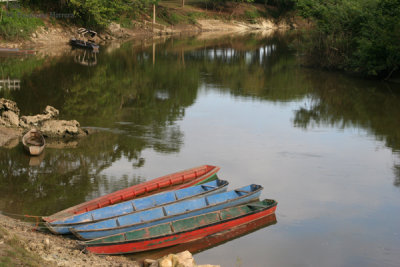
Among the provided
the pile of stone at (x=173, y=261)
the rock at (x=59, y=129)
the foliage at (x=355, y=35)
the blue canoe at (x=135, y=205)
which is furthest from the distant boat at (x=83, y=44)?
the pile of stone at (x=173, y=261)

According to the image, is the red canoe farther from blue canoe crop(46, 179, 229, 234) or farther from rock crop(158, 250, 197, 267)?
rock crop(158, 250, 197, 267)

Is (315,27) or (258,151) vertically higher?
(315,27)

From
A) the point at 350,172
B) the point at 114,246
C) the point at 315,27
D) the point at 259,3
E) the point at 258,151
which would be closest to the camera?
the point at 114,246

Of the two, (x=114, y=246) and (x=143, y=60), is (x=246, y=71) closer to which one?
(x=143, y=60)

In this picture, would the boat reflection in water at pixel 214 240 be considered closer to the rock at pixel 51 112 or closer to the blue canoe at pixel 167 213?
the blue canoe at pixel 167 213

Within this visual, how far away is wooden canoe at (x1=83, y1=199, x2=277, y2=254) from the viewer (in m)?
12.8

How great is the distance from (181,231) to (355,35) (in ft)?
113

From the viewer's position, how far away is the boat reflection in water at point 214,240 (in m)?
13.4

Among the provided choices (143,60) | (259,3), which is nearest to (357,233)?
(143,60)

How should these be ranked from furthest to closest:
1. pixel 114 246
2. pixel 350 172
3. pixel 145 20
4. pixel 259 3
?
pixel 259 3 → pixel 145 20 → pixel 350 172 → pixel 114 246

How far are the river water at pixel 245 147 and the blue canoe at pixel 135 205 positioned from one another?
1869 millimetres

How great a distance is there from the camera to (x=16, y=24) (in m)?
53.4

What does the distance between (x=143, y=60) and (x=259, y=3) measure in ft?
208

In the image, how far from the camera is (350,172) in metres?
20.6
